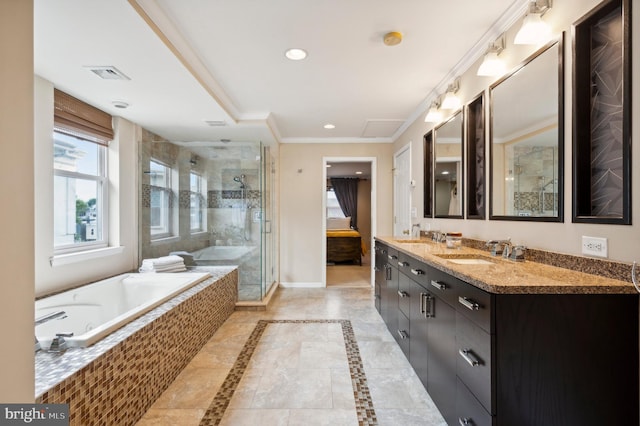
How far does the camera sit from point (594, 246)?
1.28 metres

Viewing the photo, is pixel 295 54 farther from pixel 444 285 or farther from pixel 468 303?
pixel 468 303

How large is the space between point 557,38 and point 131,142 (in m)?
3.89

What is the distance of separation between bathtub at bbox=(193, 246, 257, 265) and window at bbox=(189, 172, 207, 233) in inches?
12.0

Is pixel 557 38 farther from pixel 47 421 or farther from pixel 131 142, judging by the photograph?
pixel 131 142

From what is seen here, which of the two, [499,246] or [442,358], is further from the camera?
[499,246]

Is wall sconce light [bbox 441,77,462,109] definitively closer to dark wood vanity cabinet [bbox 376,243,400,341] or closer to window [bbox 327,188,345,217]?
dark wood vanity cabinet [bbox 376,243,400,341]

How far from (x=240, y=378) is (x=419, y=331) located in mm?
1296

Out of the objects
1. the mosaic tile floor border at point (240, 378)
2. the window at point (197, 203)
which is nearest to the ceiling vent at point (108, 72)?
the window at point (197, 203)

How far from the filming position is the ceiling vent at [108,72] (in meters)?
2.12

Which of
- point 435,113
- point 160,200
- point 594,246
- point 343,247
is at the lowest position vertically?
point 343,247

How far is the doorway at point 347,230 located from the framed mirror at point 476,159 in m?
2.29

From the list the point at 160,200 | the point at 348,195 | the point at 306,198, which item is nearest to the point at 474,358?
the point at 306,198

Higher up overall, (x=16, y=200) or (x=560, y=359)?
(x=16, y=200)

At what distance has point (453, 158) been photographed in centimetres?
263
